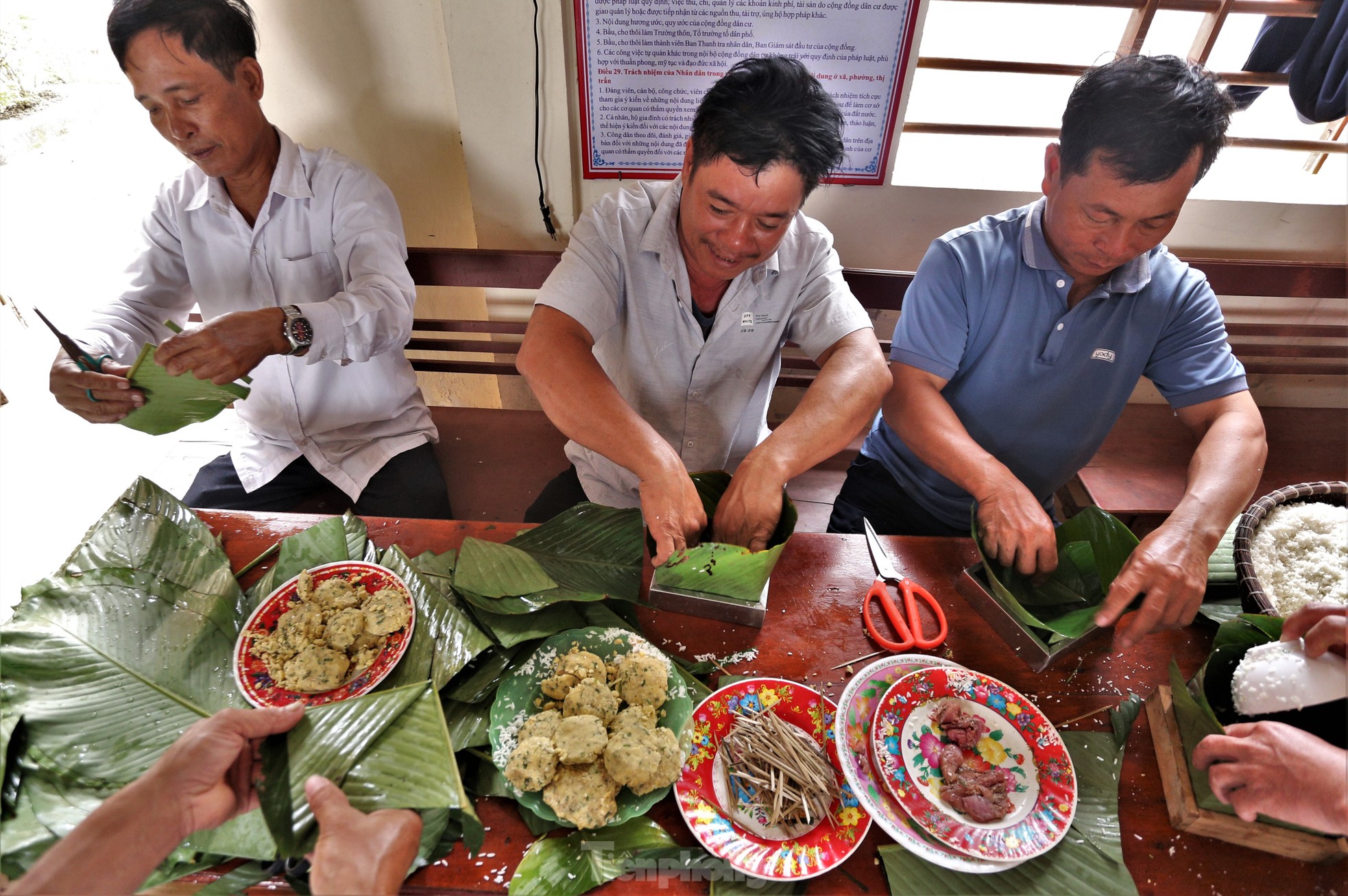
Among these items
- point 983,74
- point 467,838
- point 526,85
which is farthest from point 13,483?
point 983,74

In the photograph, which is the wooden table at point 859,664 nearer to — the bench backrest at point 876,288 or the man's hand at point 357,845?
the man's hand at point 357,845

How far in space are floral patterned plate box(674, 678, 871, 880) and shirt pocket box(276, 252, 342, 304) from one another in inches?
71.3

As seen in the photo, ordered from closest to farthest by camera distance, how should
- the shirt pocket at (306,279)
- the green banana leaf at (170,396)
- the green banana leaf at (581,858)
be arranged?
1. the green banana leaf at (581,858)
2. the green banana leaf at (170,396)
3. the shirt pocket at (306,279)

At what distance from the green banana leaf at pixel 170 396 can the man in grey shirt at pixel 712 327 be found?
2.44 feet

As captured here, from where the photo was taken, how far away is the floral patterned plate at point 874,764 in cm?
102

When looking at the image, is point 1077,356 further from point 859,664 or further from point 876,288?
point 859,664

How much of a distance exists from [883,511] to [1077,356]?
0.72 m

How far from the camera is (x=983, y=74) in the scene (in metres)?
2.78

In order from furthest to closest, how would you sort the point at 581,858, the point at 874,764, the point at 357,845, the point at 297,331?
the point at 297,331 → the point at 874,764 → the point at 581,858 → the point at 357,845

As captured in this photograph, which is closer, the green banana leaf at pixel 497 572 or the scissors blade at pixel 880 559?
the green banana leaf at pixel 497 572

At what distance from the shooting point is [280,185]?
6.53ft

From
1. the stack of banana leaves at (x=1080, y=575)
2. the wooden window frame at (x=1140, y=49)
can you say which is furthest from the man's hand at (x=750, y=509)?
the wooden window frame at (x=1140, y=49)

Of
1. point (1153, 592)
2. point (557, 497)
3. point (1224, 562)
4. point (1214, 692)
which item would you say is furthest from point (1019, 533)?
point (557, 497)

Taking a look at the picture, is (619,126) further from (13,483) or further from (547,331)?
(13,483)
